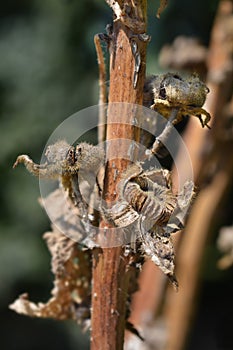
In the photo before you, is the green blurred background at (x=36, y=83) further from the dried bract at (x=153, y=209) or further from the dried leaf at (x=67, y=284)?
the dried bract at (x=153, y=209)

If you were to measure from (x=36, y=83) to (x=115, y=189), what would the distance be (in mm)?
1717

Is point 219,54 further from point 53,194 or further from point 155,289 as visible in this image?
point 53,194

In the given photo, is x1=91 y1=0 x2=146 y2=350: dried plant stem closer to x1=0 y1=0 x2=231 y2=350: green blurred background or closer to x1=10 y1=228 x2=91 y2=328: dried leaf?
x1=10 y1=228 x2=91 y2=328: dried leaf

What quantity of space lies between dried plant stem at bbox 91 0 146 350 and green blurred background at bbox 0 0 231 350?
1563 mm

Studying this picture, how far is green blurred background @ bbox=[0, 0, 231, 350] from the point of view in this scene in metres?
2.29

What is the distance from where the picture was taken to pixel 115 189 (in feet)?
2.22

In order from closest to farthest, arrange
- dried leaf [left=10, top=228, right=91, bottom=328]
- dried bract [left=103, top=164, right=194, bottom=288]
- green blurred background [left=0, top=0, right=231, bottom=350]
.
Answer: dried bract [left=103, top=164, right=194, bottom=288], dried leaf [left=10, top=228, right=91, bottom=328], green blurred background [left=0, top=0, right=231, bottom=350]

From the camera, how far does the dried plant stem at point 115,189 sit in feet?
2.18

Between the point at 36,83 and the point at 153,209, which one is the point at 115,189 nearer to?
the point at 153,209

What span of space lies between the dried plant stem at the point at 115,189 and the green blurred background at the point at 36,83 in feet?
5.13

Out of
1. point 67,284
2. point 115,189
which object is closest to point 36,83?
point 67,284

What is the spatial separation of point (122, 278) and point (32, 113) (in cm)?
169

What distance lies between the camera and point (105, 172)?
0.69 metres

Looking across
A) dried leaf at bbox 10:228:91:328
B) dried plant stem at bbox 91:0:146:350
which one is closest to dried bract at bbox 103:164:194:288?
dried plant stem at bbox 91:0:146:350
